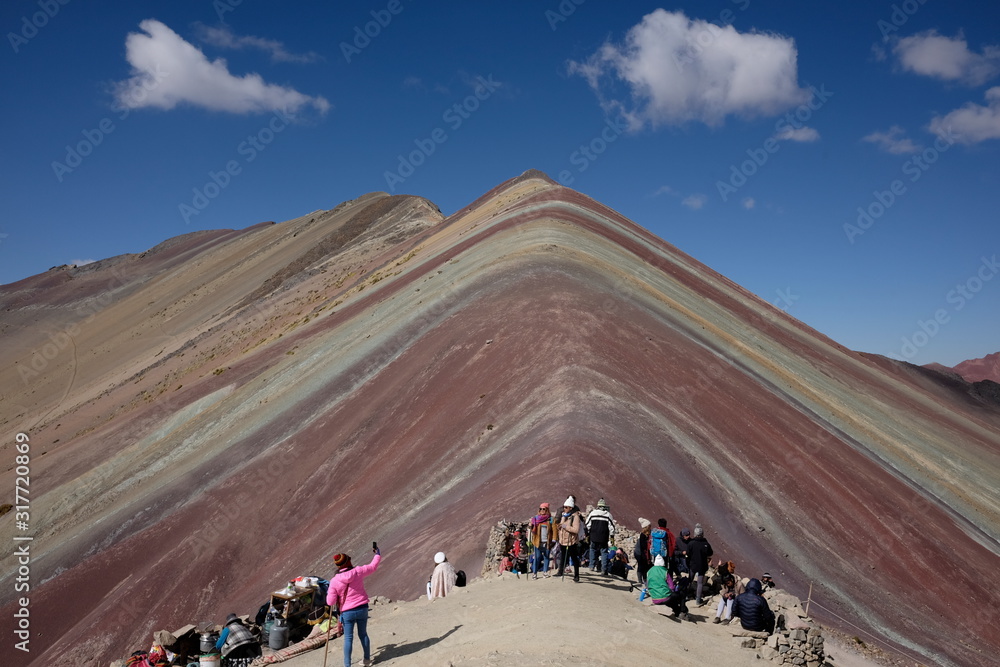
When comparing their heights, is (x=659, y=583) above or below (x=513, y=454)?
below

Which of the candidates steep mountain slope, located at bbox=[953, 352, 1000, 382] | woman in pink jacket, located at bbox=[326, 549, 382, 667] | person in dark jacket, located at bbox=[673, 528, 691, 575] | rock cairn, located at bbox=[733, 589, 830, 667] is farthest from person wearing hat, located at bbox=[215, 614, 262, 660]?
steep mountain slope, located at bbox=[953, 352, 1000, 382]

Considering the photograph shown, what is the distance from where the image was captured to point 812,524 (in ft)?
65.6

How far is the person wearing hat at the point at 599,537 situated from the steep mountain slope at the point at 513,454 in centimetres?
248

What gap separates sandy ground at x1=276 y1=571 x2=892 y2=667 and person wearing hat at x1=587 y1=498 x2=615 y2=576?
36cm

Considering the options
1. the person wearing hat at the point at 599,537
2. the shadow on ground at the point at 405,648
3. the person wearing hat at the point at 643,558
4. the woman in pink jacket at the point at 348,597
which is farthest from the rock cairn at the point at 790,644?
the woman in pink jacket at the point at 348,597

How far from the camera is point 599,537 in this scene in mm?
12656

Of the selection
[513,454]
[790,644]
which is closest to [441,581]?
[790,644]

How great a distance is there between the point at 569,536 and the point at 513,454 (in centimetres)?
692

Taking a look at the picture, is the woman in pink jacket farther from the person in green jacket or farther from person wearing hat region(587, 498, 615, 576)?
the person in green jacket

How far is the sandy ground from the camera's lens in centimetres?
938

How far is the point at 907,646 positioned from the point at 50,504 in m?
35.3

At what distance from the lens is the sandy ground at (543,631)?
30.8 feet

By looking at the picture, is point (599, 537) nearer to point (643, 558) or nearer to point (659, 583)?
point (643, 558)

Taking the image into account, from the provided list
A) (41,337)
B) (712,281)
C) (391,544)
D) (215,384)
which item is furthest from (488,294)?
(41,337)
